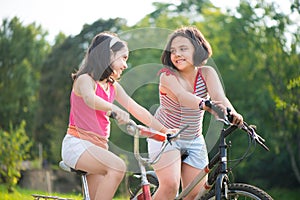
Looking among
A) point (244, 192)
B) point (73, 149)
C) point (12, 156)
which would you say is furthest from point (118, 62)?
point (12, 156)

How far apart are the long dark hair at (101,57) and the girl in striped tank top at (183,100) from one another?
1.34 ft

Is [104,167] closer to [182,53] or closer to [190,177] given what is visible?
[190,177]

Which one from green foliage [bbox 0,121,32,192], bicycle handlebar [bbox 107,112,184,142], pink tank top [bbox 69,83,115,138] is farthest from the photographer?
green foliage [bbox 0,121,32,192]

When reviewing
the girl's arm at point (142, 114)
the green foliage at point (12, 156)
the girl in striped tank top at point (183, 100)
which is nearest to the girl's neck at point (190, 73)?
the girl in striped tank top at point (183, 100)

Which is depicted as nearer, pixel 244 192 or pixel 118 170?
pixel 244 192

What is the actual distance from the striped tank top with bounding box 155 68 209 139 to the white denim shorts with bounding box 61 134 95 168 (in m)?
0.70

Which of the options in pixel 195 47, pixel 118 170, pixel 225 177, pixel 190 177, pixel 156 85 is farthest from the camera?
pixel 156 85

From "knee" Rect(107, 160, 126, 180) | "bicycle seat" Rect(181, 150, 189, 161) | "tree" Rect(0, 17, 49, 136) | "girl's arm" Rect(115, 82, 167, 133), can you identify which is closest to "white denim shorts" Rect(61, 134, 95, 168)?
"knee" Rect(107, 160, 126, 180)

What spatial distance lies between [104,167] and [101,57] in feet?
2.47

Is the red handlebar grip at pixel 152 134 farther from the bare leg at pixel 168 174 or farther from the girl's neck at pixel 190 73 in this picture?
the girl's neck at pixel 190 73

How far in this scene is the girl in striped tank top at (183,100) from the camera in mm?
4566

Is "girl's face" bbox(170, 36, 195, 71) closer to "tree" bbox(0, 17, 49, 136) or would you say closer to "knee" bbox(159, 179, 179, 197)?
"knee" bbox(159, 179, 179, 197)

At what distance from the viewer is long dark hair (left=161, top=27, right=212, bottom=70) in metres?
4.67

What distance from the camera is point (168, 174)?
14.9ft
